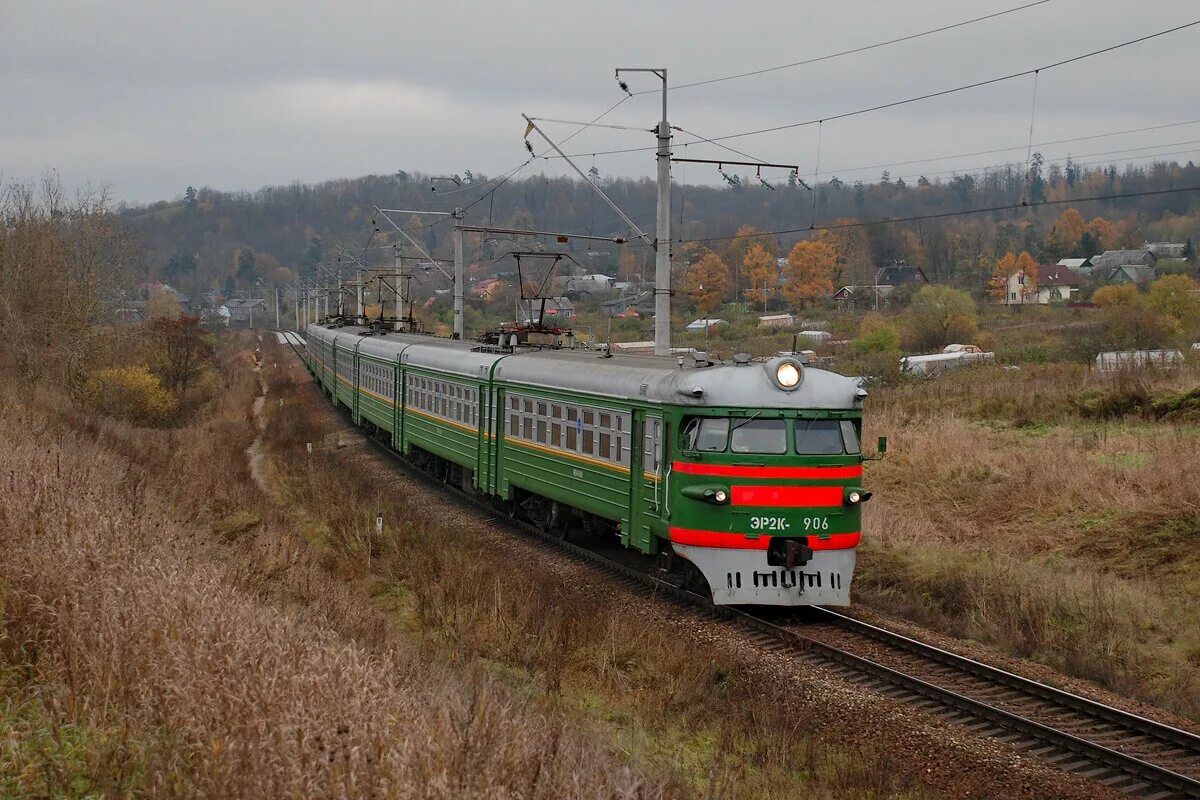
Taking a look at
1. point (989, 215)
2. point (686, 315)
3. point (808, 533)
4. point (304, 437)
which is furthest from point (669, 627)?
point (989, 215)

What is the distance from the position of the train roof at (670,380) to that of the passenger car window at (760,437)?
0.22m

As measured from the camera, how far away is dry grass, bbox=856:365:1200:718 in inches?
496

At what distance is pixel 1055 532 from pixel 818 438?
6.13 m

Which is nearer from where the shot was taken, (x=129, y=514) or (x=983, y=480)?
(x=129, y=514)

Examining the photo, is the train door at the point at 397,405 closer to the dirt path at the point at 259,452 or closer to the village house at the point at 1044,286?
the dirt path at the point at 259,452

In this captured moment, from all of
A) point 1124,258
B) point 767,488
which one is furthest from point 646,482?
point 1124,258

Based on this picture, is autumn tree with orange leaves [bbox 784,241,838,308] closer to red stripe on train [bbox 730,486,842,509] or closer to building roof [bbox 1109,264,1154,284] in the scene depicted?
building roof [bbox 1109,264,1154,284]

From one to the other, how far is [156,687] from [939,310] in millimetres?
55791

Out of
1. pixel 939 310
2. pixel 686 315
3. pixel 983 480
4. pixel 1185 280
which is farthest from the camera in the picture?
pixel 686 315

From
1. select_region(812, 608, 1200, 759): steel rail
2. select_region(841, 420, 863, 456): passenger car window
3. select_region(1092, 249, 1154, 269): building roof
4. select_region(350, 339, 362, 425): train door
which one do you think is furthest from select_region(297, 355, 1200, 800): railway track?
select_region(1092, 249, 1154, 269): building roof

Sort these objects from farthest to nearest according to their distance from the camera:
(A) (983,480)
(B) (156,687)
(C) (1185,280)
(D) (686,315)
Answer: (D) (686,315) < (C) (1185,280) < (A) (983,480) < (B) (156,687)

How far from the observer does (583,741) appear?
7910mm

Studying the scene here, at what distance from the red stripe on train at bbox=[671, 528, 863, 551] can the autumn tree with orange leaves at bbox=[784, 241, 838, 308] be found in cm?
7409

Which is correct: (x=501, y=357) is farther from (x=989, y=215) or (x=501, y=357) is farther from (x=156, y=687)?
(x=989, y=215)
